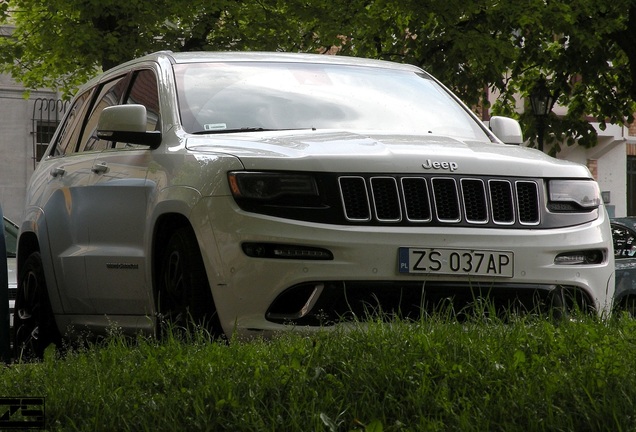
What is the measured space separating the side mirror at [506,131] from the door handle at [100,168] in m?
2.27

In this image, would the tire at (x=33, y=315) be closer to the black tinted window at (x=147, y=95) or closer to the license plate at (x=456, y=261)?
the black tinted window at (x=147, y=95)

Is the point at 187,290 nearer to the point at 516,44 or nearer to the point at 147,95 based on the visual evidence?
the point at 147,95

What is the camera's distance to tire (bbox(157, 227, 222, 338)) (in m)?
6.65

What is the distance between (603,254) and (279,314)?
174 centimetres

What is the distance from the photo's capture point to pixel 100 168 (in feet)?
26.7

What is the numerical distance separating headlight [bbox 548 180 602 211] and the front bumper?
0.41 m

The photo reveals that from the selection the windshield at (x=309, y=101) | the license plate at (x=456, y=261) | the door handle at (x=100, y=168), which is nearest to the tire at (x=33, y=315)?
the door handle at (x=100, y=168)

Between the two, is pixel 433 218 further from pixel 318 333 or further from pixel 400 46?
pixel 400 46

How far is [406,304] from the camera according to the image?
664cm

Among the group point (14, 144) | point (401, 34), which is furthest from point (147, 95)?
point (14, 144)

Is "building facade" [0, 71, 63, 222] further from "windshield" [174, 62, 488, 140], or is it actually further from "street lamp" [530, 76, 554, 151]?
"windshield" [174, 62, 488, 140]

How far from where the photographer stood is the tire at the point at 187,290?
665 cm

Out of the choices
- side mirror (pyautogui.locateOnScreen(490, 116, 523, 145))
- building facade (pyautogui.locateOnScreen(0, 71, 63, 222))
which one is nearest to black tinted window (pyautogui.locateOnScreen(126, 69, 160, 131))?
side mirror (pyautogui.locateOnScreen(490, 116, 523, 145))

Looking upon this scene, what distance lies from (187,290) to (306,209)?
2.31 ft
